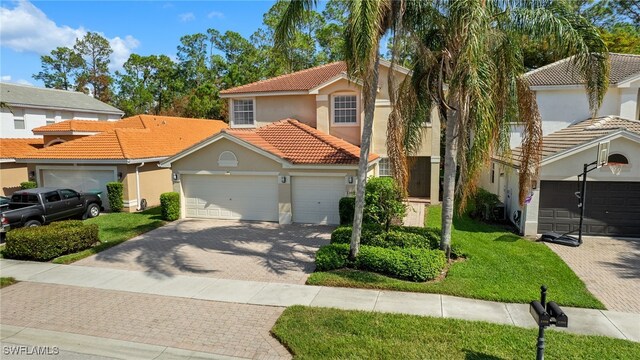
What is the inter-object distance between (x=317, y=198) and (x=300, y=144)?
2952mm

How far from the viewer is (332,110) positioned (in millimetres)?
21078

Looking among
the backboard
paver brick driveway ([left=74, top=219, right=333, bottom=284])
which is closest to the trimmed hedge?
paver brick driveway ([left=74, top=219, right=333, bottom=284])

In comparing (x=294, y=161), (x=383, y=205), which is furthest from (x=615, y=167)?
(x=294, y=161)

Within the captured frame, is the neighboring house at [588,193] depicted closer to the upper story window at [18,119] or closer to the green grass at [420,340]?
the green grass at [420,340]

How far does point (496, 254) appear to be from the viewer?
40.4 ft

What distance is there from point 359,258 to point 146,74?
51.5m

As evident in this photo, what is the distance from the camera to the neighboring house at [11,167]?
24281 millimetres

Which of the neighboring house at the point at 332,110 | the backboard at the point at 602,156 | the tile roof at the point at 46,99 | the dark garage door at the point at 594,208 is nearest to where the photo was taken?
the backboard at the point at 602,156

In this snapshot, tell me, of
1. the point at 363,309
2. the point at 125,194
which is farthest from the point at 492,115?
the point at 125,194

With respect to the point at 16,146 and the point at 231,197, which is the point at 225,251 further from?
the point at 16,146

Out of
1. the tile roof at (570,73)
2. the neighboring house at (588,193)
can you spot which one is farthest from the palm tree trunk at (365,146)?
the tile roof at (570,73)

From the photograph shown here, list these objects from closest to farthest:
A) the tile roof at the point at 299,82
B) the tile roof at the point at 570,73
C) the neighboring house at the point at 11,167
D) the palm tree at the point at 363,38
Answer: the palm tree at the point at 363,38
the tile roof at the point at 570,73
the tile roof at the point at 299,82
the neighboring house at the point at 11,167

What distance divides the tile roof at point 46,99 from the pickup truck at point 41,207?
53.8ft

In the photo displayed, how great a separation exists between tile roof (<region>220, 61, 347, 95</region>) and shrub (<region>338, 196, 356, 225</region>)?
8.10 meters
